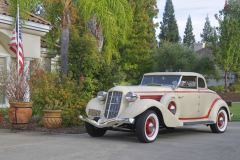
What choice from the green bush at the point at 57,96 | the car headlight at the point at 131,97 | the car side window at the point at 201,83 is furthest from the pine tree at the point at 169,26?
the car headlight at the point at 131,97

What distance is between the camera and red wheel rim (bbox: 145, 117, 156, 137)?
11711mm

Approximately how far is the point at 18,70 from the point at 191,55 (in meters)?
35.7

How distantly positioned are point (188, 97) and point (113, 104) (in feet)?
7.56

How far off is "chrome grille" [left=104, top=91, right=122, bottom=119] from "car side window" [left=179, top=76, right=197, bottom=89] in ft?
6.85

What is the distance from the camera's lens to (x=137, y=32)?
49.0 metres

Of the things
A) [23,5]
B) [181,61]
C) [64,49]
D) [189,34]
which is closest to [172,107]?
[64,49]

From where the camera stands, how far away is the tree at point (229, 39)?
1695 inches

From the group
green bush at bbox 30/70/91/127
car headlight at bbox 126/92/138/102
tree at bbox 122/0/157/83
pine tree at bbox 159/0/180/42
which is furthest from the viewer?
pine tree at bbox 159/0/180/42

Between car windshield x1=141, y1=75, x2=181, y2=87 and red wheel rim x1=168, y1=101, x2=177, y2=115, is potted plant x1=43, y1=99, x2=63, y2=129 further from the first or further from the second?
red wheel rim x1=168, y1=101, x2=177, y2=115

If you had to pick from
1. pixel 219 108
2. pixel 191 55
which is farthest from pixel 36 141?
pixel 191 55

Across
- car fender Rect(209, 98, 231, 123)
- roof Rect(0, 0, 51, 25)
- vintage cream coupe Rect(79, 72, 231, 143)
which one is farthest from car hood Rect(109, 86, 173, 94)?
roof Rect(0, 0, 51, 25)

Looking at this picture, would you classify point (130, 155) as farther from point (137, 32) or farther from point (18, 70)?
point (137, 32)

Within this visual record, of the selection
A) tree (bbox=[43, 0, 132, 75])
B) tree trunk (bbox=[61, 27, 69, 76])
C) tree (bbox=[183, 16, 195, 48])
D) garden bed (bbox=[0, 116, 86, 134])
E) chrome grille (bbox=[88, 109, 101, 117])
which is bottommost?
garden bed (bbox=[0, 116, 86, 134])

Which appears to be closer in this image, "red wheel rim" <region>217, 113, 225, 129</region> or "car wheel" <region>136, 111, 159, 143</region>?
"car wheel" <region>136, 111, 159, 143</region>
